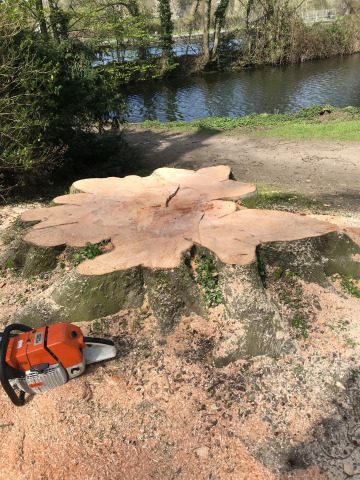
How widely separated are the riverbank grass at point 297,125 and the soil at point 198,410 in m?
10.1

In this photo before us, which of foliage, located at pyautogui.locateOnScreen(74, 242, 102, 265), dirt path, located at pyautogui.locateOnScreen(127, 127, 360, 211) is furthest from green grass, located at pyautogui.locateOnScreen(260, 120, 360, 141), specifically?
foliage, located at pyautogui.locateOnScreen(74, 242, 102, 265)

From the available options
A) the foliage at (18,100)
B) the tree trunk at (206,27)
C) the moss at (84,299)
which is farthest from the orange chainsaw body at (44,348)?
the tree trunk at (206,27)

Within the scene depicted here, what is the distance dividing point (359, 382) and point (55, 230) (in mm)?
3529

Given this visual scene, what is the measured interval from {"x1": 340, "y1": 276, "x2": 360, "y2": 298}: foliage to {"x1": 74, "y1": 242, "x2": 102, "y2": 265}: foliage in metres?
2.90

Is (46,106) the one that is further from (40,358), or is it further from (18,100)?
(40,358)

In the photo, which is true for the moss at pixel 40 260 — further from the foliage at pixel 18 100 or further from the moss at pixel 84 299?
the foliage at pixel 18 100

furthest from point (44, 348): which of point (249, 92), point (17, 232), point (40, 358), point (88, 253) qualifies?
point (249, 92)

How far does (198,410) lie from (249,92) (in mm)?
21734

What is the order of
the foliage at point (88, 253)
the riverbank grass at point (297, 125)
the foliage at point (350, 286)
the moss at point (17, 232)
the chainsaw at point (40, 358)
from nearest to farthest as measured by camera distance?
the chainsaw at point (40, 358)
the foliage at point (88, 253)
the foliage at point (350, 286)
the moss at point (17, 232)
the riverbank grass at point (297, 125)

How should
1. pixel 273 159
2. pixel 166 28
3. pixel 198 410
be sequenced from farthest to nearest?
pixel 166 28 → pixel 273 159 → pixel 198 410

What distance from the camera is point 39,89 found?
23.4 ft

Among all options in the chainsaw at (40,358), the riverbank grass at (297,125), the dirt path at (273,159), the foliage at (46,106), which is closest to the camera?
the chainsaw at (40,358)

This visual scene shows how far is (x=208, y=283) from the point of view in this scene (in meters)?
3.50

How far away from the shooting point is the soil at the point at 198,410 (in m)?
2.54
